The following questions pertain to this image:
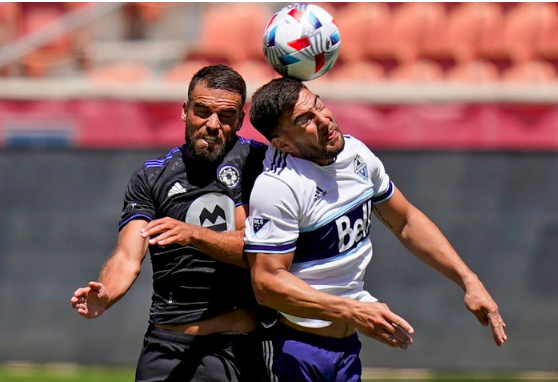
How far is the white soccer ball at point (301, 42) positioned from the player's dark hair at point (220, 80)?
0.20 m

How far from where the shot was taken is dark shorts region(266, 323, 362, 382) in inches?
178

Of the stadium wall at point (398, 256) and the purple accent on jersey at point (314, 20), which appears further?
the stadium wall at point (398, 256)

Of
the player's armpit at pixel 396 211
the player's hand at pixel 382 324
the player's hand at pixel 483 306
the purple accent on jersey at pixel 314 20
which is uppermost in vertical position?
the purple accent on jersey at pixel 314 20

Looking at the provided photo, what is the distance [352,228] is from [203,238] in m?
0.72

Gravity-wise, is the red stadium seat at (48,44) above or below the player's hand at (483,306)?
below

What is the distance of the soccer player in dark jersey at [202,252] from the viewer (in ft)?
15.3

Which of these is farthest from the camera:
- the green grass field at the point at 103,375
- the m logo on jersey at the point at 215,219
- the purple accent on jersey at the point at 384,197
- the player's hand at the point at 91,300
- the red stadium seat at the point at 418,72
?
the red stadium seat at the point at 418,72

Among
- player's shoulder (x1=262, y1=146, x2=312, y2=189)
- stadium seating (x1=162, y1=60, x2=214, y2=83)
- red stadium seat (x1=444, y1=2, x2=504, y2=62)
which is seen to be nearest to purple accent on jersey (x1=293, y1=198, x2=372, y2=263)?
player's shoulder (x1=262, y1=146, x2=312, y2=189)

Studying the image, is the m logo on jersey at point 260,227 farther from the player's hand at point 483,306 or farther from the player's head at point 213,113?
the player's hand at point 483,306

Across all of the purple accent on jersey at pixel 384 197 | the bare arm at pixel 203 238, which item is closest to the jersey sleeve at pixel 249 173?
the bare arm at pixel 203 238

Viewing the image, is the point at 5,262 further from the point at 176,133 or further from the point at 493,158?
the point at 493,158

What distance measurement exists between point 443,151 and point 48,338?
164 inches

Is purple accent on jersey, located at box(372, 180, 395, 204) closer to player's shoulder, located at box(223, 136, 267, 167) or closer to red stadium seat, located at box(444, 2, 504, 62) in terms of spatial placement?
player's shoulder, located at box(223, 136, 267, 167)

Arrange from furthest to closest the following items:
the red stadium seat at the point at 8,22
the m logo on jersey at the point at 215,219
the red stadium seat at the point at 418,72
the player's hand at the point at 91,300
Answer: the red stadium seat at the point at 8,22 < the red stadium seat at the point at 418,72 < the m logo on jersey at the point at 215,219 < the player's hand at the point at 91,300
